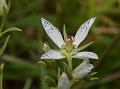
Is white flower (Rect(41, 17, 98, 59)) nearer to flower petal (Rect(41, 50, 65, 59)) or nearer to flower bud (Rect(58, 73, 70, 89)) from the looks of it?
flower petal (Rect(41, 50, 65, 59))

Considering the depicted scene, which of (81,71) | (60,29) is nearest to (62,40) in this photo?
(81,71)

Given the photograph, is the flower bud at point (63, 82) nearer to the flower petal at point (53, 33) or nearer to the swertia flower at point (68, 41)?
the swertia flower at point (68, 41)

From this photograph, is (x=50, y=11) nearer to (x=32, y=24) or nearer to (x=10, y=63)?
(x=32, y=24)

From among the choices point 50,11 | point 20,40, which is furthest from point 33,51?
point 50,11

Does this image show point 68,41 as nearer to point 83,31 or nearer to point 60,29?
point 83,31

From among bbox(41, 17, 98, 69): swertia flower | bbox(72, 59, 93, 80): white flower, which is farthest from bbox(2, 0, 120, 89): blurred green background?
bbox(72, 59, 93, 80): white flower

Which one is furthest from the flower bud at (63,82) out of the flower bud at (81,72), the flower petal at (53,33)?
the flower petal at (53,33)

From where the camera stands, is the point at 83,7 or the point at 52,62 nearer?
the point at 52,62
